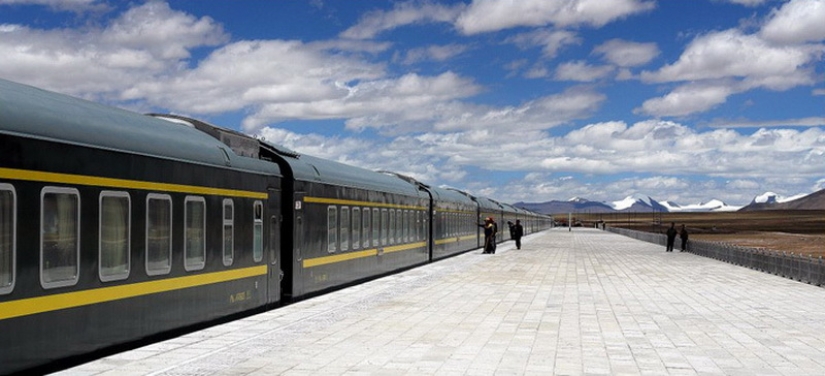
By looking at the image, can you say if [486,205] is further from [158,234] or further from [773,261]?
[158,234]

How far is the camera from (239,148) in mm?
18547

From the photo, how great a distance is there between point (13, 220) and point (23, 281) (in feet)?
2.33

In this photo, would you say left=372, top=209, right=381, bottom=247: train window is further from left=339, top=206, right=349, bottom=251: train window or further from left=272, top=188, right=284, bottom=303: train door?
left=272, top=188, right=284, bottom=303: train door

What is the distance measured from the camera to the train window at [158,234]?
46.5 feet

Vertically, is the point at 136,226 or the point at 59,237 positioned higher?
the point at 136,226

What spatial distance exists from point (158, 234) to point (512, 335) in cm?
599

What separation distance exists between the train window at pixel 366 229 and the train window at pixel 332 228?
3.19 m

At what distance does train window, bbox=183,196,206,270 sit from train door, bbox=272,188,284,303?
325 centimetres

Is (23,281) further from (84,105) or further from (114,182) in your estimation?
(84,105)

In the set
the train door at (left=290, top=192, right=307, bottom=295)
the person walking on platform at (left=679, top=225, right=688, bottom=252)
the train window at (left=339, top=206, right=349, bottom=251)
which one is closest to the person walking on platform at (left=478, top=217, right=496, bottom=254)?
the person walking on platform at (left=679, top=225, right=688, bottom=252)

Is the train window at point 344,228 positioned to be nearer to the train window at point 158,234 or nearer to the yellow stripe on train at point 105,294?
the yellow stripe on train at point 105,294

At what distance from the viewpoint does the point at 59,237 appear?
11.7 m

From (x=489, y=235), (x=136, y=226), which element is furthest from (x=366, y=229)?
(x=489, y=235)

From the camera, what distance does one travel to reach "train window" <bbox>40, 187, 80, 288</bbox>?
37.4 ft
